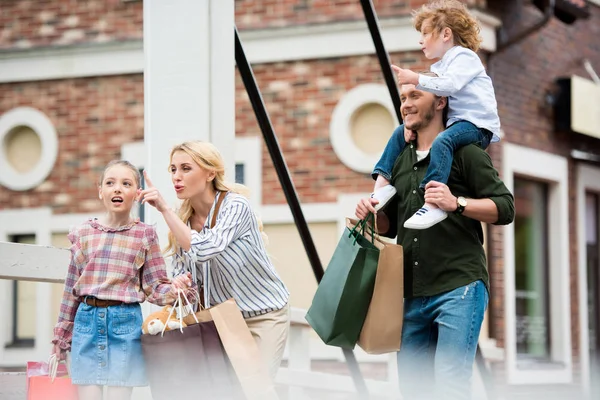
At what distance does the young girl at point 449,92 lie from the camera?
11.2 ft

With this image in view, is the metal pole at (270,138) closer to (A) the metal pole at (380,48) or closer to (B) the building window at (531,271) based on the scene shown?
(A) the metal pole at (380,48)

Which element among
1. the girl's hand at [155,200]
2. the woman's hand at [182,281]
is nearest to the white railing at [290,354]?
the woman's hand at [182,281]

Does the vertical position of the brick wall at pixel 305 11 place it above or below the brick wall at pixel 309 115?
above

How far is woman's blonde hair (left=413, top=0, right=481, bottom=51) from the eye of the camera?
357cm

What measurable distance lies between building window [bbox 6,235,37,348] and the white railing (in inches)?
14.2

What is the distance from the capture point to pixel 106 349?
3732 millimetres

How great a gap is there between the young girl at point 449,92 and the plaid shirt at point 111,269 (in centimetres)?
79

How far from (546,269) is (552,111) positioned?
5.72 ft

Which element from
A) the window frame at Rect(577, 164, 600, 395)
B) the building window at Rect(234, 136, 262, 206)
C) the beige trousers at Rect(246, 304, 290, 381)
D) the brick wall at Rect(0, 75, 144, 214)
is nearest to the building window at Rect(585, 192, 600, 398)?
the window frame at Rect(577, 164, 600, 395)

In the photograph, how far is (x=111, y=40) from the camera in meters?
11.4

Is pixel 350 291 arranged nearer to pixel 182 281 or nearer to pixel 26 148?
pixel 182 281

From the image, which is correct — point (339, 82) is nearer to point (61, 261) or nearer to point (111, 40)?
point (111, 40)

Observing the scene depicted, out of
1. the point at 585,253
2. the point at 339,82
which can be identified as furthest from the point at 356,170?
the point at 585,253

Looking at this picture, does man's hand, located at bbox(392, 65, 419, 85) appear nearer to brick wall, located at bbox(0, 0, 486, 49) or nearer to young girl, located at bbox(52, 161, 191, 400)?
young girl, located at bbox(52, 161, 191, 400)
